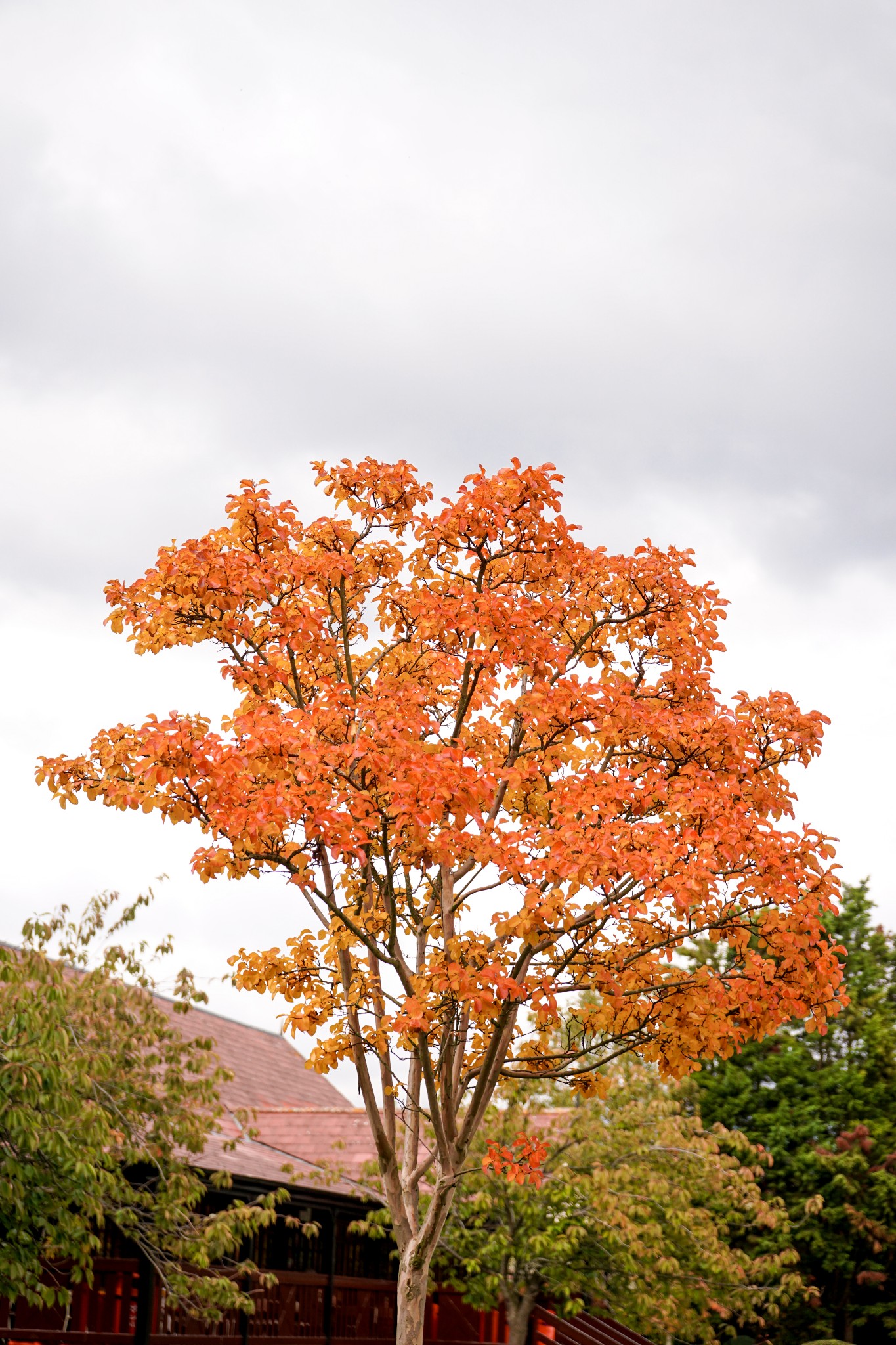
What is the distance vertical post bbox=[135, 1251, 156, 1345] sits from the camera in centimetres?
1524

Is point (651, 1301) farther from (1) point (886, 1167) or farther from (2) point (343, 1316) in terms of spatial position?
(1) point (886, 1167)

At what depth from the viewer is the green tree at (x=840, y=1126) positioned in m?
30.9

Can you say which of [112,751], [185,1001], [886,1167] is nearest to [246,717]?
[112,751]

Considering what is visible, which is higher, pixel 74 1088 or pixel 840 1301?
pixel 74 1088

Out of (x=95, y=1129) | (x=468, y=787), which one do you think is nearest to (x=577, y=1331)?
(x=95, y=1129)

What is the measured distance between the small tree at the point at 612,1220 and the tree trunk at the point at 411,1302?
871 cm

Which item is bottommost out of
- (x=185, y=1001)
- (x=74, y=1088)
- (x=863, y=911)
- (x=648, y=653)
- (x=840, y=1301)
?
(x=840, y=1301)

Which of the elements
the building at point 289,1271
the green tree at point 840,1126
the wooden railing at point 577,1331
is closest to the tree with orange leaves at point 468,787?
the building at point 289,1271

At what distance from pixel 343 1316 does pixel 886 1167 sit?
14927mm

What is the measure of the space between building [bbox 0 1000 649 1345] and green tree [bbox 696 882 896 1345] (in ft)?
20.1

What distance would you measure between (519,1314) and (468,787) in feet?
46.9

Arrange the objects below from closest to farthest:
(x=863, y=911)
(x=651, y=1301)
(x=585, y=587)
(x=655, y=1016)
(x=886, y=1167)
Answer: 1. (x=655, y=1016)
2. (x=585, y=587)
3. (x=651, y=1301)
4. (x=886, y=1167)
5. (x=863, y=911)

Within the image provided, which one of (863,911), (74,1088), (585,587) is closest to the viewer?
(585,587)

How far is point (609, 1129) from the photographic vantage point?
65.6ft
